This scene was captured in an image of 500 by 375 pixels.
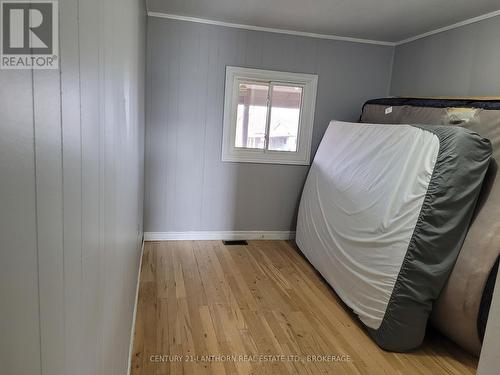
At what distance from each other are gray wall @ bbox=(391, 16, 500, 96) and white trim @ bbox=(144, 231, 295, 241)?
2.11 metres

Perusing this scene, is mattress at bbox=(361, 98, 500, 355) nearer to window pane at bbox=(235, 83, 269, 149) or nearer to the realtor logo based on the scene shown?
window pane at bbox=(235, 83, 269, 149)

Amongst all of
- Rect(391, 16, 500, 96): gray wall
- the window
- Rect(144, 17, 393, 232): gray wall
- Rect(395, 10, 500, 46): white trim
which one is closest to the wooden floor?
Rect(144, 17, 393, 232): gray wall

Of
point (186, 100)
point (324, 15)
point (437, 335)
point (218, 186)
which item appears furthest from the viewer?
point (218, 186)

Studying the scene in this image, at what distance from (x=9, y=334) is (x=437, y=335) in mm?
2889

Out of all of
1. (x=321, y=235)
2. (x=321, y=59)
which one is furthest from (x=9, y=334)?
(x=321, y=59)

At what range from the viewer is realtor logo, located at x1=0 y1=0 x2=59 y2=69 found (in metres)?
0.35

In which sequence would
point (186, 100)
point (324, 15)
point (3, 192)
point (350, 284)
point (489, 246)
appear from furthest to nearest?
point (186, 100) → point (324, 15) → point (350, 284) → point (489, 246) → point (3, 192)

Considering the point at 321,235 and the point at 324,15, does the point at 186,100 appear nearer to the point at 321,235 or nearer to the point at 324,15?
the point at 324,15

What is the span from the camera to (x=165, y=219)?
400 centimetres

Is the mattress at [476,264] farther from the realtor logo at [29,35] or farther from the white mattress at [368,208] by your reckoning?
the realtor logo at [29,35]

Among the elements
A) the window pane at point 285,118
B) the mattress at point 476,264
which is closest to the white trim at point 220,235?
the window pane at point 285,118

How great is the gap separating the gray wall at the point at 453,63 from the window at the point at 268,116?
1009 millimetres

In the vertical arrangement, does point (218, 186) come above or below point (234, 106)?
below

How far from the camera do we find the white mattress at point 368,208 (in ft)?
7.84
